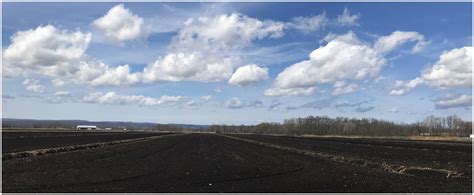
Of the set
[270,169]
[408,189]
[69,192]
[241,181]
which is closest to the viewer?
[69,192]

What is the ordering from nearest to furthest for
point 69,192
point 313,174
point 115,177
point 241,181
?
1. point 69,192
2. point 241,181
3. point 115,177
4. point 313,174

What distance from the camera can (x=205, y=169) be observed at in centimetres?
2655

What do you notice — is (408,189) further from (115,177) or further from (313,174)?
(115,177)

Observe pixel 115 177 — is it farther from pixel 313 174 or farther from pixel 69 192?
pixel 313 174

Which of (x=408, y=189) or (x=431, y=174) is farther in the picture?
(x=431, y=174)

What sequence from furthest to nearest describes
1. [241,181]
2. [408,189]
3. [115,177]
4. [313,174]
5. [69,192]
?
[313,174]
[115,177]
[241,181]
[408,189]
[69,192]

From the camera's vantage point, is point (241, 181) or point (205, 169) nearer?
point (241, 181)

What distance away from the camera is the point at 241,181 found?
20.7 metres

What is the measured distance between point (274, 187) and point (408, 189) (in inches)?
188

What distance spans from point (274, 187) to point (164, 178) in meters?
5.24

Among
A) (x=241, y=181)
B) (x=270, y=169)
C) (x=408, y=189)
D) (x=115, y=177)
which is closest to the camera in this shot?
(x=408, y=189)

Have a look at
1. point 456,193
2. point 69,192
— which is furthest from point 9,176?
point 456,193

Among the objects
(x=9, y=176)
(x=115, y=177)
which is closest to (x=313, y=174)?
(x=115, y=177)

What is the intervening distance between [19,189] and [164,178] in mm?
5979
